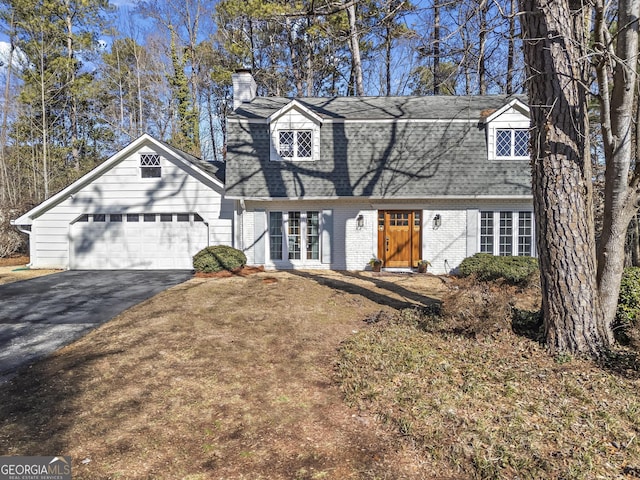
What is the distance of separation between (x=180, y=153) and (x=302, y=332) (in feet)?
32.6

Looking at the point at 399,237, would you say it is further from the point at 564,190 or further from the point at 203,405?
the point at 203,405

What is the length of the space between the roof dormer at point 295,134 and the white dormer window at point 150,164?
173 inches

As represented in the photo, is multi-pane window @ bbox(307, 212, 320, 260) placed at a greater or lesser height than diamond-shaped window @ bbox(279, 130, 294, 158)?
lesser

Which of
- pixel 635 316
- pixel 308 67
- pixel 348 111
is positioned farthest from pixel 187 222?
pixel 308 67

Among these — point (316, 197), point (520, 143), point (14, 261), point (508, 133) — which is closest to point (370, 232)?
point (316, 197)

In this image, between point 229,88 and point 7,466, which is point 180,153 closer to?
point 7,466

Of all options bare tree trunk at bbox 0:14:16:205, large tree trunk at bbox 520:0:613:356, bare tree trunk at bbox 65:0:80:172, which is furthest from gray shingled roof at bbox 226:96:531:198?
bare tree trunk at bbox 0:14:16:205

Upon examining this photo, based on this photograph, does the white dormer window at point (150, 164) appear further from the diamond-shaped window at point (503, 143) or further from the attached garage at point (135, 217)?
the diamond-shaped window at point (503, 143)

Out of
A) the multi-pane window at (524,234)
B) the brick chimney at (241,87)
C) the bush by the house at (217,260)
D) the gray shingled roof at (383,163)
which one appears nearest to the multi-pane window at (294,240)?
the gray shingled roof at (383,163)

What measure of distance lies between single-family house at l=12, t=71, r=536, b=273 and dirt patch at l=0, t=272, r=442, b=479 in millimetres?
6102

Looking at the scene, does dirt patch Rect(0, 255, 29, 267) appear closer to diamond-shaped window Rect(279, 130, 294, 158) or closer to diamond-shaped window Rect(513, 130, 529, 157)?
diamond-shaped window Rect(279, 130, 294, 158)

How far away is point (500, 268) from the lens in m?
11.3

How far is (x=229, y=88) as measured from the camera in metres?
26.8

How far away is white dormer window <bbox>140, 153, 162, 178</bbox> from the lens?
13.6 m
